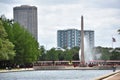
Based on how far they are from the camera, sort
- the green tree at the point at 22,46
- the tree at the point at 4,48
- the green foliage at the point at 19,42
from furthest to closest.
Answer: the green tree at the point at 22,46 → the green foliage at the point at 19,42 → the tree at the point at 4,48

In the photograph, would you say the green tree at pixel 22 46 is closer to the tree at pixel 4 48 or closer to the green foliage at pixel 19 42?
the green foliage at pixel 19 42

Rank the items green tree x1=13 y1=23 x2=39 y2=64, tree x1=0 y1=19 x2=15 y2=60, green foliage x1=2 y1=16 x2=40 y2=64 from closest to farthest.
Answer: tree x1=0 y1=19 x2=15 y2=60
green foliage x1=2 y1=16 x2=40 y2=64
green tree x1=13 y1=23 x2=39 y2=64

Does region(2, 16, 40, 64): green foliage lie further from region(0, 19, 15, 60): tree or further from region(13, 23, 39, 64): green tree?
region(0, 19, 15, 60): tree

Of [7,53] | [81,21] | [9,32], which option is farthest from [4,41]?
[81,21]

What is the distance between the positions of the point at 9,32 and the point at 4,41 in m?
18.7

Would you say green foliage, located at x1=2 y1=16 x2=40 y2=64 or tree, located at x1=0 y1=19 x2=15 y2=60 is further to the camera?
green foliage, located at x1=2 y1=16 x2=40 y2=64

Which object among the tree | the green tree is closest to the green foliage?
the green tree

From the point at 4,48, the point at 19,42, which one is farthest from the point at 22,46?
the point at 4,48

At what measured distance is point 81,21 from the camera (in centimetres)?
14475

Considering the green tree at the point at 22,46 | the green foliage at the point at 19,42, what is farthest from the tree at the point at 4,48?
the green tree at the point at 22,46

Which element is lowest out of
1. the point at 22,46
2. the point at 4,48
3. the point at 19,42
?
the point at 4,48

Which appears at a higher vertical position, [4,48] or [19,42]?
[19,42]

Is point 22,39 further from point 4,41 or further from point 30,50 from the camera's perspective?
point 4,41

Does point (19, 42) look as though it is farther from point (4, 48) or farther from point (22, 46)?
point (4, 48)
